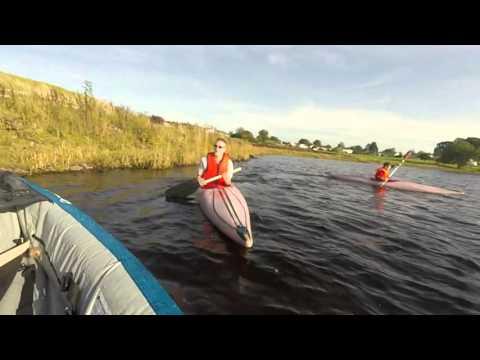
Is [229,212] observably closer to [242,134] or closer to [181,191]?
[181,191]

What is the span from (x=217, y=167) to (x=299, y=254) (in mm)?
3421

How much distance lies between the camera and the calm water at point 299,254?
11.4 ft

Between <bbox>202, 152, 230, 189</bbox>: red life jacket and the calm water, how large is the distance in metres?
1.02

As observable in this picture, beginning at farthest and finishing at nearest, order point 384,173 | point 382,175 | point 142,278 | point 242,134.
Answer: point 242,134
point 382,175
point 384,173
point 142,278

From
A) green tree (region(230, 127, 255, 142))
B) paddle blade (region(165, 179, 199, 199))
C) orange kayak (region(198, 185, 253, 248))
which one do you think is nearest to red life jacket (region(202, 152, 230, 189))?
orange kayak (region(198, 185, 253, 248))

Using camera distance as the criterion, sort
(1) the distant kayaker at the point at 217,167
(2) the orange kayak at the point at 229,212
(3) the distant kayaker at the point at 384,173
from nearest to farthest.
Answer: (2) the orange kayak at the point at 229,212
(1) the distant kayaker at the point at 217,167
(3) the distant kayaker at the point at 384,173

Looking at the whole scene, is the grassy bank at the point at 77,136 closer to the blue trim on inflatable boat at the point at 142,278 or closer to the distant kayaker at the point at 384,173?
the blue trim on inflatable boat at the point at 142,278

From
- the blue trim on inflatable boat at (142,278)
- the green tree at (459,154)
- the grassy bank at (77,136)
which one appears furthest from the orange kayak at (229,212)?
the green tree at (459,154)

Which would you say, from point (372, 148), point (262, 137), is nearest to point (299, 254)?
point (262, 137)

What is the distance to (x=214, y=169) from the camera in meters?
6.94

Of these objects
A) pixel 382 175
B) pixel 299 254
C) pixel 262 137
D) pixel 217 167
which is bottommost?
pixel 299 254

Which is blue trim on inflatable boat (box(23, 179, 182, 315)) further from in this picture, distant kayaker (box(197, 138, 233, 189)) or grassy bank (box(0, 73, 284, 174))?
grassy bank (box(0, 73, 284, 174))
